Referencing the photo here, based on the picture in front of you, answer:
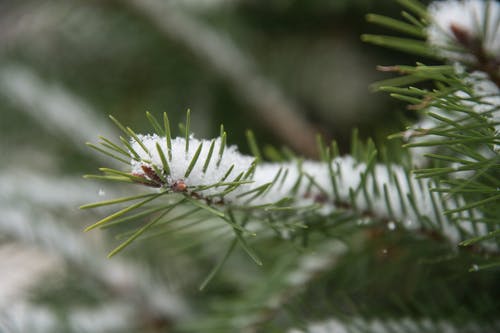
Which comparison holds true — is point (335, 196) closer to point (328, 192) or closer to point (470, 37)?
point (328, 192)

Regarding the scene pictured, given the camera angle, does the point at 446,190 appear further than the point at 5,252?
No

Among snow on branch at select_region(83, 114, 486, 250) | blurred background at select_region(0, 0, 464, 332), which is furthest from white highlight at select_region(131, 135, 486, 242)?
blurred background at select_region(0, 0, 464, 332)

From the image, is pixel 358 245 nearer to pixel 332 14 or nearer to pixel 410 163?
pixel 410 163

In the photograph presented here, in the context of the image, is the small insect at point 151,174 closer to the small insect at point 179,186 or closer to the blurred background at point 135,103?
the small insect at point 179,186

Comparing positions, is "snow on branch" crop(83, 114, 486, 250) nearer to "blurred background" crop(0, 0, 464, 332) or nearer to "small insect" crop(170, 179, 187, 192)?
"small insect" crop(170, 179, 187, 192)

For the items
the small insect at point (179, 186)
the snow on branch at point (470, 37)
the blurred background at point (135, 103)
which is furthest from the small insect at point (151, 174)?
the blurred background at point (135, 103)

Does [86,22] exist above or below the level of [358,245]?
above

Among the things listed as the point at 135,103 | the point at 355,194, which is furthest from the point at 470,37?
the point at 135,103

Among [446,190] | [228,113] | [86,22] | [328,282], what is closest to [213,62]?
[228,113]
